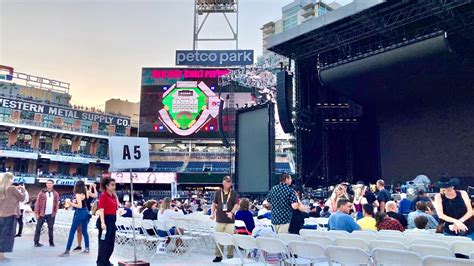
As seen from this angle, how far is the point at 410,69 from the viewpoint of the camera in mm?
15781

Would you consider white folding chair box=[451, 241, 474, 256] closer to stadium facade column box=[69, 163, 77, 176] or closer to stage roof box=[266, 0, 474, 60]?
stage roof box=[266, 0, 474, 60]

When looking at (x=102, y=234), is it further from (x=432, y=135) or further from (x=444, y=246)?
(x=432, y=135)

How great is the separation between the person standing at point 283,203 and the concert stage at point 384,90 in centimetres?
1016

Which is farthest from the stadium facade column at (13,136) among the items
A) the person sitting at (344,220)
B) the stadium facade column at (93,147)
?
the person sitting at (344,220)

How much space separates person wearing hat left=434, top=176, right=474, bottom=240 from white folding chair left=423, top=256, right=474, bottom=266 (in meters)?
2.00

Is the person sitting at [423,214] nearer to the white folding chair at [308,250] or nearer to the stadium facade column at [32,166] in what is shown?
the white folding chair at [308,250]

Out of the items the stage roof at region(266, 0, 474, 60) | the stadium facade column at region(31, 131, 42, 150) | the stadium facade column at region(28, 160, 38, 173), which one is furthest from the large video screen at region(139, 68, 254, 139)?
the stage roof at region(266, 0, 474, 60)

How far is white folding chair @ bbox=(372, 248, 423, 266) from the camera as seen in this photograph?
131 inches

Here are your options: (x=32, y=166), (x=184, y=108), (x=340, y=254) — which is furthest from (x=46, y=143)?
(x=340, y=254)

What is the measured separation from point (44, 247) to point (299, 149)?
12.5m

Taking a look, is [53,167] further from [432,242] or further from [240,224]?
[432,242]

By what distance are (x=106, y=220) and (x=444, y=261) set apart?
4779 millimetres

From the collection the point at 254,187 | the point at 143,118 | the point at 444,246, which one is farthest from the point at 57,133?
the point at 444,246

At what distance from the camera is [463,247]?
407 centimetres
